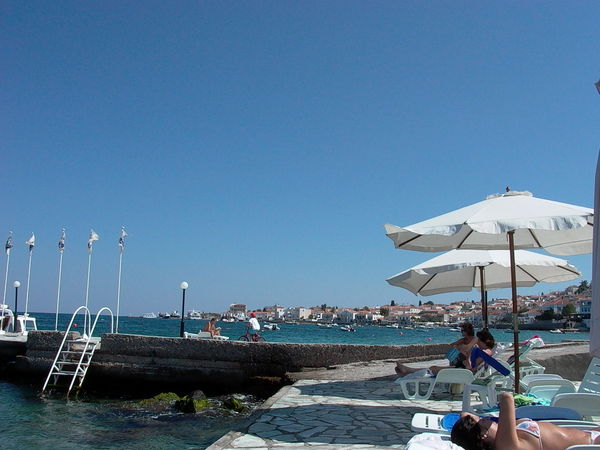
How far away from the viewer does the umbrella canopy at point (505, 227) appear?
532 cm

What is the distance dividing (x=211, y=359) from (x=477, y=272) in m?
6.11

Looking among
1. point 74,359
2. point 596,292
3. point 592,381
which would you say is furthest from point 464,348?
point 74,359

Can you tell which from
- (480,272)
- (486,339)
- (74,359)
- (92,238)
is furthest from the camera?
(92,238)

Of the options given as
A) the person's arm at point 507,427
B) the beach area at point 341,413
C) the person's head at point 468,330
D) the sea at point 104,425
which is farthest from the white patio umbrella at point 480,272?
the person's arm at point 507,427

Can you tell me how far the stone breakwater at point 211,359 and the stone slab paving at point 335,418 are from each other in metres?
2.67

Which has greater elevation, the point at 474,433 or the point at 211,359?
the point at 474,433

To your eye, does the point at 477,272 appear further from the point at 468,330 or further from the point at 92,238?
the point at 92,238

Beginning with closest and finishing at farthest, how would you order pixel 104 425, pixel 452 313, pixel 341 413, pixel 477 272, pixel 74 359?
1. pixel 341 413
2. pixel 104 425
3. pixel 477 272
4. pixel 74 359
5. pixel 452 313

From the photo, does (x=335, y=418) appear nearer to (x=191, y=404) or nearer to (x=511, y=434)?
(x=511, y=434)

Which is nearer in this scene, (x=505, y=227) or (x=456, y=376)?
(x=505, y=227)

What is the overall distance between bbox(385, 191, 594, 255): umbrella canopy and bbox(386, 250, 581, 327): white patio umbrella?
0.91m

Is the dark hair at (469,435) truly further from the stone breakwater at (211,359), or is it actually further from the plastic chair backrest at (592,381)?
the stone breakwater at (211,359)

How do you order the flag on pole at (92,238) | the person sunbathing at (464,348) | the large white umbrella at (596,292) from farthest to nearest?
the flag on pole at (92,238)
the person sunbathing at (464,348)
the large white umbrella at (596,292)

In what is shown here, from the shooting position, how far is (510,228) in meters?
5.26
